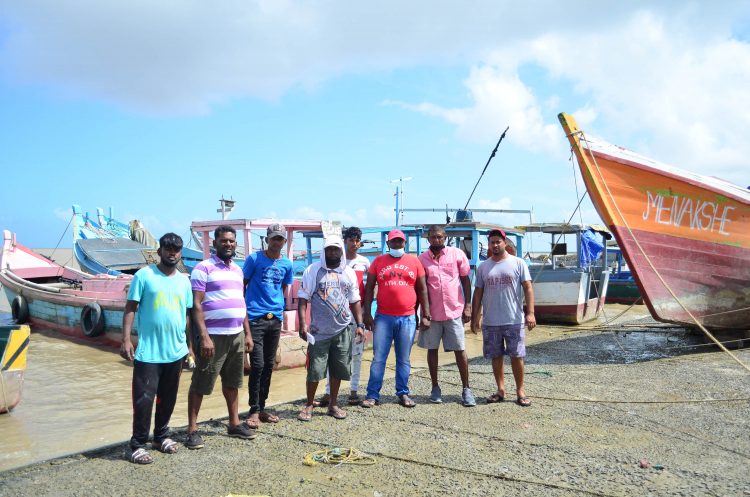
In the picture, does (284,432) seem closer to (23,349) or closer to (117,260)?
(23,349)

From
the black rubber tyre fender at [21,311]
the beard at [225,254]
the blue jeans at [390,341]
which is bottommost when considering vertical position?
the black rubber tyre fender at [21,311]

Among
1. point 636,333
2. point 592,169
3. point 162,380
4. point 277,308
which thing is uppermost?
point 592,169

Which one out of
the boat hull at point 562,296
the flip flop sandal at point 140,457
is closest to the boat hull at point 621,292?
the boat hull at point 562,296

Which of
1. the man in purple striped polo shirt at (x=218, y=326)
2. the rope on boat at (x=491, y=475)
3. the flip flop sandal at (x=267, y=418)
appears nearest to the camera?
the rope on boat at (x=491, y=475)

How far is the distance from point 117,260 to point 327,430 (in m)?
13.1

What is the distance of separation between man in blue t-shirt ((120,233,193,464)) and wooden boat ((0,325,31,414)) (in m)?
2.90

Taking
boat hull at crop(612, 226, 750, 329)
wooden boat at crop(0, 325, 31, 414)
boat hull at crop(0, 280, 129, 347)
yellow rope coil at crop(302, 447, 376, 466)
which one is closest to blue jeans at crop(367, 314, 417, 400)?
yellow rope coil at crop(302, 447, 376, 466)

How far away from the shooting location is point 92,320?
1049cm

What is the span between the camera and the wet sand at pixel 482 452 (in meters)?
3.13

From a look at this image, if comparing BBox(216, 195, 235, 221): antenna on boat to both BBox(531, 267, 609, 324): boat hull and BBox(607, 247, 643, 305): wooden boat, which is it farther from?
BBox(607, 247, 643, 305): wooden boat

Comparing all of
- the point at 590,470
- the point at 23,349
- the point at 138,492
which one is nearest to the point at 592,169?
the point at 590,470

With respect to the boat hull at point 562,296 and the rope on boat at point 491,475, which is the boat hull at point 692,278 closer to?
the boat hull at point 562,296

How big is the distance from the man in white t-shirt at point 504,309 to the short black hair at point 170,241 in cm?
253

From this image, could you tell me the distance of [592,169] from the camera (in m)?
7.41
